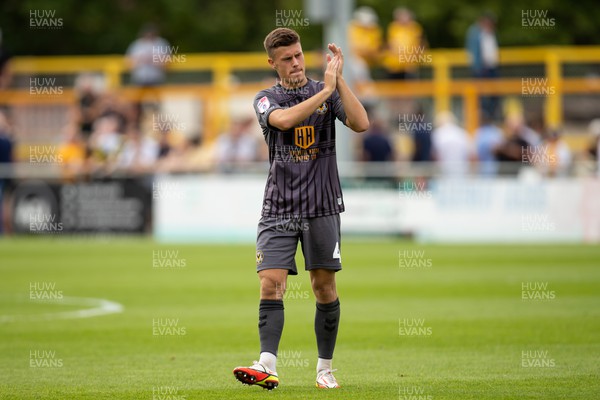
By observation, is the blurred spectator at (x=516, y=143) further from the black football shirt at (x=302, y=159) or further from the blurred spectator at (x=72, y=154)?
the black football shirt at (x=302, y=159)

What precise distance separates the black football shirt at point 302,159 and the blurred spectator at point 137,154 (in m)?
19.2

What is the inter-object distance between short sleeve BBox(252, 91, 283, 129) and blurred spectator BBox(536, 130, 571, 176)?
654 inches

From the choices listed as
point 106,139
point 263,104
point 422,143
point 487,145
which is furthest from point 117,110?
point 263,104

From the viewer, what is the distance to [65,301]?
15.4 meters

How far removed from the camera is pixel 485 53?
27672mm

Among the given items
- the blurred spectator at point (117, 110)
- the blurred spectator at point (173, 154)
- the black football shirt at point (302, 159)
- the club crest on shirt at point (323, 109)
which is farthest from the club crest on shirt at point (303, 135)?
the blurred spectator at point (117, 110)

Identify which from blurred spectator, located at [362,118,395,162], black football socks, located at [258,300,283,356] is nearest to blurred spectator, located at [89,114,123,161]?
blurred spectator, located at [362,118,395,162]

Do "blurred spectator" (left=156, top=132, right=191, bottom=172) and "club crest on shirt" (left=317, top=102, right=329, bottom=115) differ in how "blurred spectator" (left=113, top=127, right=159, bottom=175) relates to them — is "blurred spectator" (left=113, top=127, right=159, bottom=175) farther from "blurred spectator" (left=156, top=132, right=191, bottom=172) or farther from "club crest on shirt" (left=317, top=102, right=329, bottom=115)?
"club crest on shirt" (left=317, top=102, right=329, bottom=115)

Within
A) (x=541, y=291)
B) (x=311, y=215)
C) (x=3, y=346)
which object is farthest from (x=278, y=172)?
(x=541, y=291)

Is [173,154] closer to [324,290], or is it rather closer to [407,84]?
[407,84]

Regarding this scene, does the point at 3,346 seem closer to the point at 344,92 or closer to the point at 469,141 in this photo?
the point at 344,92

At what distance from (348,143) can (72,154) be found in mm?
6711

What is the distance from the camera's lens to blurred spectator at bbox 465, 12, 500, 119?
2736 cm

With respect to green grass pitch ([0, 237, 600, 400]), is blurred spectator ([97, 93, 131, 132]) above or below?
above
